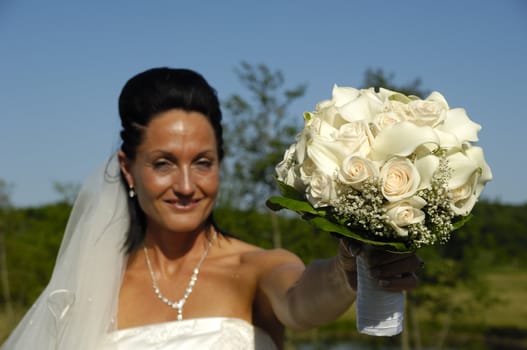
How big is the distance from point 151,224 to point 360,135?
2.26 metres

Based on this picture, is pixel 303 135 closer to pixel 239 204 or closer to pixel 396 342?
pixel 239 204

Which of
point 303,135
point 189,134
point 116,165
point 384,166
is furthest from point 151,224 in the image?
point 384,166

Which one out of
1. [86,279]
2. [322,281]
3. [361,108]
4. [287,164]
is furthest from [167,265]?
[361,108]

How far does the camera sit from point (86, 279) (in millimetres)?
3922

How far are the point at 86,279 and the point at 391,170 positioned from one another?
2.47 m

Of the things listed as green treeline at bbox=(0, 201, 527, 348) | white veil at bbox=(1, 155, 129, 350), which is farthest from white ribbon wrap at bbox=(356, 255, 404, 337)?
green treeline at bbox=(0, 201, 527, 348)

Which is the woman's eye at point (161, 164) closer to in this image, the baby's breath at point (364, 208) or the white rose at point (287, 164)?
the white rose at point (287, 164)

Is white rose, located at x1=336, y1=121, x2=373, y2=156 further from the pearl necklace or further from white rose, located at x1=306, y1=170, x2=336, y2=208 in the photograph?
the pearl necklace

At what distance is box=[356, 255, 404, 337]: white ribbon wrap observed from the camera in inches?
95.0

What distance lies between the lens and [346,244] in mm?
2369

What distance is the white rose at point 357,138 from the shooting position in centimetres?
220

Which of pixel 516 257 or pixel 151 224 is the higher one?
pixel 151 224

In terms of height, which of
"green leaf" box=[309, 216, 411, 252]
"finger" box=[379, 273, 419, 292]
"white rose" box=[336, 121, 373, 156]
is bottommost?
"finger" box=[379, 273, 419, 292]

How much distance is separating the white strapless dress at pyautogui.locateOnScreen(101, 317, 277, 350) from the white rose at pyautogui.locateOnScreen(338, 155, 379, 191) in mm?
1674
